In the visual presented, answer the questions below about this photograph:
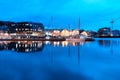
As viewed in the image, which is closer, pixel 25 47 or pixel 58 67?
pixel 58 67

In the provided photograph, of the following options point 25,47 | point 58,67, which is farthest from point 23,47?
point 58,67

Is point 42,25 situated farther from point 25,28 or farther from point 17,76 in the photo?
point 17,76

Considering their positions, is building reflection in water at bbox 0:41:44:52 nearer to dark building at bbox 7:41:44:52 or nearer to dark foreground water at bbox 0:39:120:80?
dark building at bbox 7:41:44:52

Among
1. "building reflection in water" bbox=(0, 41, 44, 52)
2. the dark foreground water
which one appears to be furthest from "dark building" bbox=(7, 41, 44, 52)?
the dark foreground water

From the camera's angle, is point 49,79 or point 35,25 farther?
point 35,25

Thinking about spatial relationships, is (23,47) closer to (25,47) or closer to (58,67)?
(25,47)

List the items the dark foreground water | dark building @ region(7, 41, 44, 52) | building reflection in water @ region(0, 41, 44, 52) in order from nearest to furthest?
the dark foreground water < dark building @ region(7, 41, 44, 52) < building reflection in water @ region(0, 41, 44, 52)

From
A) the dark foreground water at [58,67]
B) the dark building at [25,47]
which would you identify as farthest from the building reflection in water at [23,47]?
the dark foreground water at [58,67]

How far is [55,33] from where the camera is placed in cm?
8544

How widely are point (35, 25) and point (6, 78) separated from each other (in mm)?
108560

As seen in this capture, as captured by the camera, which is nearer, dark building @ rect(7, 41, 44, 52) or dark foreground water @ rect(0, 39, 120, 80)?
dark foreground water @ rect(0, 39, 120, 80)

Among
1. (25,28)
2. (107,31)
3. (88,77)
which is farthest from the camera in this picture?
(107,31)

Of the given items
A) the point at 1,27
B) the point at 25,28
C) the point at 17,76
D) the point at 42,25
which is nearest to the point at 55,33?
the point at 1,27

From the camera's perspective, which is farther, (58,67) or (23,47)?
(23,47)
